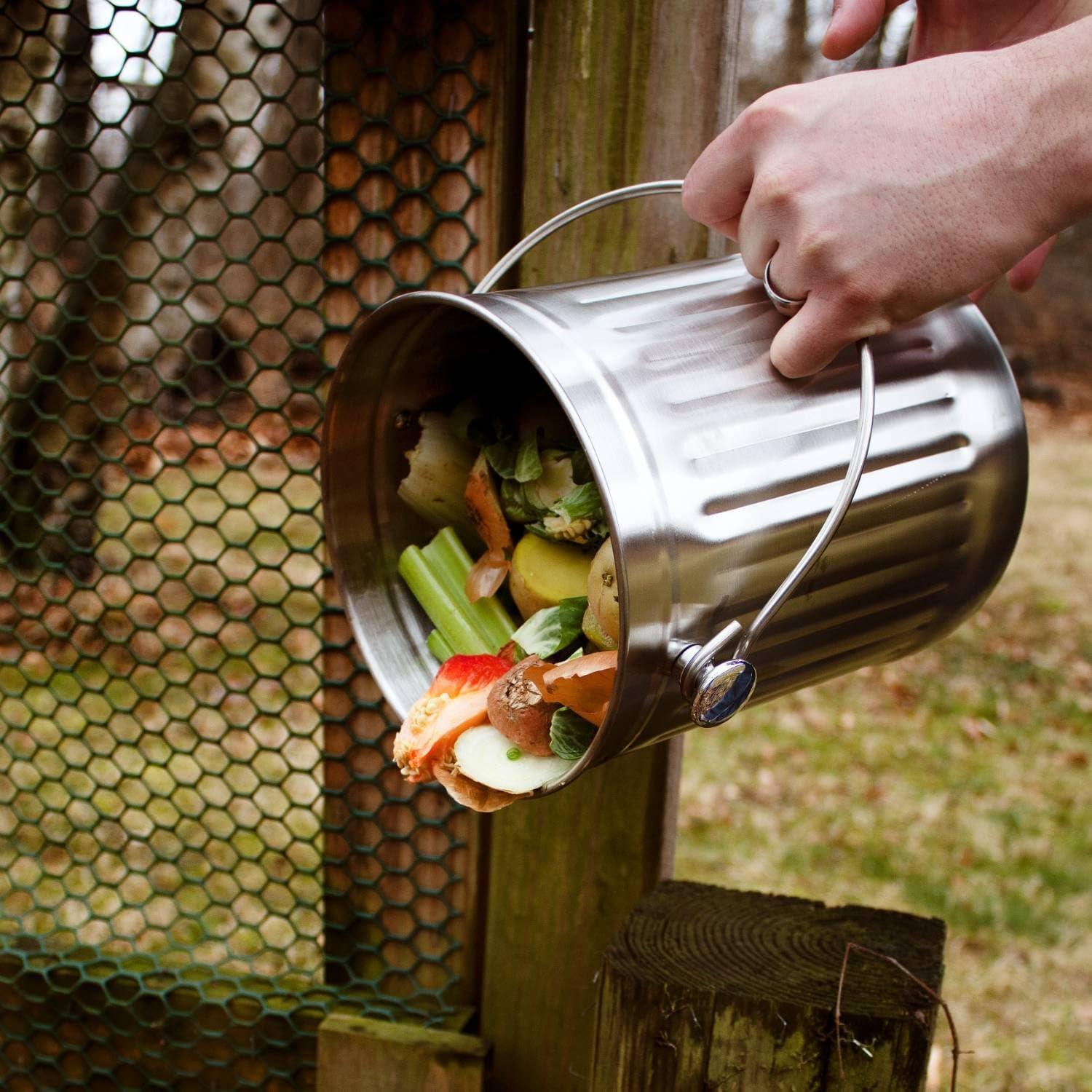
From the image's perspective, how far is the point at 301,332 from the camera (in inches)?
173

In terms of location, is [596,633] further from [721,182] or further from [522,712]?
[721,182]

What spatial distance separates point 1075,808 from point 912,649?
7.53 ft

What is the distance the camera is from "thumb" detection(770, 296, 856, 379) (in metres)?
0.89

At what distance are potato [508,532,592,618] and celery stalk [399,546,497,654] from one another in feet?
0.26

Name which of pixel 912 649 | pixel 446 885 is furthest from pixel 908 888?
pixel 912 649

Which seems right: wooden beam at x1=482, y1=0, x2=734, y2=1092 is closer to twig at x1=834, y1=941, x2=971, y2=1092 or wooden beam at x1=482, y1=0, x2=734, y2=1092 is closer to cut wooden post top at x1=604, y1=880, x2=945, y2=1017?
cut wooden post top at x1=604, y1=880, x2=945, y2=1017

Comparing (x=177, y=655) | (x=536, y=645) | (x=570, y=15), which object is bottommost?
(x=177, y=655)

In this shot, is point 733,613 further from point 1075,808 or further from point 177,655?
point 177,655

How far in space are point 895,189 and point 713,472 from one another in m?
0.24

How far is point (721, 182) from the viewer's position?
0.96m

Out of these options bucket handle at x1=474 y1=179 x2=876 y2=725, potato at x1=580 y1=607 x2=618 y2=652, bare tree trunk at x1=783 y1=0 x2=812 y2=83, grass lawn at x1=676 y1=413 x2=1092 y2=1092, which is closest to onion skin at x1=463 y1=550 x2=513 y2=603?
potato at x1=580 y1=607 x2=618 y2=652

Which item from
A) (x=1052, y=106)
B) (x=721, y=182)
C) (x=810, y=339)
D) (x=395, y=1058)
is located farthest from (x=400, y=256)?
(x=395, y=1058)

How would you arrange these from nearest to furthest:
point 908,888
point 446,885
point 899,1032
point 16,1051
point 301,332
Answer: point 899,1032 → point 446,885 → point 16,1051 → point 908,888 → point 301,332

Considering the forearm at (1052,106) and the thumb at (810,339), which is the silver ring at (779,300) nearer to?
the thumb at (810,339)
